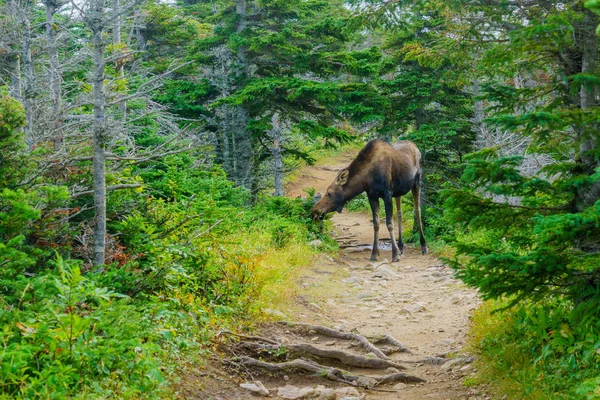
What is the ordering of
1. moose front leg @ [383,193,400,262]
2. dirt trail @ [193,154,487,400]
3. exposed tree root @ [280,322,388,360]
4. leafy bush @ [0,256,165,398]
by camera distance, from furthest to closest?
moose front leg @ [383,193,400,262], exposed tree root @ [280,322,388,360], dirt trail @ [193,154,487,400], leafy bush @ [0,256,165,398]

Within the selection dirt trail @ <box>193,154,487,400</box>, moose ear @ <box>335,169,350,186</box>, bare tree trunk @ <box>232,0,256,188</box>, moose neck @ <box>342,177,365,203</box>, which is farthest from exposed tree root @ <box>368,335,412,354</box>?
bare tree trunk @ <box>232,0,256,188</box>

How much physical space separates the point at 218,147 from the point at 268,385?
1524cm

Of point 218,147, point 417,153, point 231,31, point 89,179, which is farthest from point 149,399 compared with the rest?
point 218,147

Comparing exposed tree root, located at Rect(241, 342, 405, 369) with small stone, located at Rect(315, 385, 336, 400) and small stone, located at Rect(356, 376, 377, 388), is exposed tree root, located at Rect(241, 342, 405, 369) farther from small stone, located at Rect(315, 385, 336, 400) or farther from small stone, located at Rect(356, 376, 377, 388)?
small stone, located at Rect(315, 385, 336, 400)

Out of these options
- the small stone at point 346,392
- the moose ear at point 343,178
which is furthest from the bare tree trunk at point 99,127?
the moose ear at point 343,178

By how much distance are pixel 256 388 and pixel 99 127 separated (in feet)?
10.9

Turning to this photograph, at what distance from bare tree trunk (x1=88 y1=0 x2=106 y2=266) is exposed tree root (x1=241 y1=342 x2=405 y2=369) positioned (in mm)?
2141

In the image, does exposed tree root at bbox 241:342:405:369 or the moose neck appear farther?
the moose neck

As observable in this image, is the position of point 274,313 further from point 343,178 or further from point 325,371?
point 343,178

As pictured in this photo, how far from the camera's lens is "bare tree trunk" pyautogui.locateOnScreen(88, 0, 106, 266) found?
20.3ft

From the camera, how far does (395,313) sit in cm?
981

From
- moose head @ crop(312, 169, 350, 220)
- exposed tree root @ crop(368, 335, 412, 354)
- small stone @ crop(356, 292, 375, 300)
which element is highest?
moose head @ crop(312, 169, 350, 220)

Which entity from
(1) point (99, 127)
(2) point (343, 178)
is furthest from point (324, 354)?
(2) point (343, 178)

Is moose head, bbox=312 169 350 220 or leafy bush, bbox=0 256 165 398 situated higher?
leafy bush, bbox=0 256 165 398
